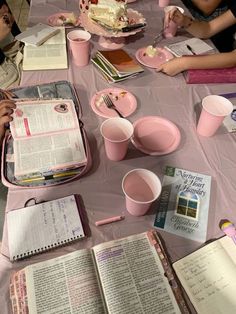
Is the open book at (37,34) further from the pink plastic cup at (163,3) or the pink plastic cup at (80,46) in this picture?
the pink plastic cup at (163,3)

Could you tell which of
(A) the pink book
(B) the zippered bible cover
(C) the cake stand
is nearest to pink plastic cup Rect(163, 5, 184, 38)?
(C) the cake stand

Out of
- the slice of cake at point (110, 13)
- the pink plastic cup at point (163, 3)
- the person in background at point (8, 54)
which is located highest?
the slice of cake at point (110, 13)

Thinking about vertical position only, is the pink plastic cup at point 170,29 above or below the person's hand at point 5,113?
above

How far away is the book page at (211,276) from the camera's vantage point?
2.04 feet

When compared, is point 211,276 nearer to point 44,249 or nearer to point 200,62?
point 44,249

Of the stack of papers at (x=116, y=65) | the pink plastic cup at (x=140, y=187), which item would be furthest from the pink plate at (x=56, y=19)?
the pink plastic cup at (x=140, y=187)

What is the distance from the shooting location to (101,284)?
25.0 inches

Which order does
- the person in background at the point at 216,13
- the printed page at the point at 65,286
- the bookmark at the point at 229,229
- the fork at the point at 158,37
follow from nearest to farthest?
the printed page at the point at 65,286
the bookmark at the point at 229,229
the fork at the point at 158,37
the person in background at the point at 216,13

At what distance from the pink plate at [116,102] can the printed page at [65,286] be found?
53cm

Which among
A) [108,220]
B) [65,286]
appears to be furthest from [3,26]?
[65,286]

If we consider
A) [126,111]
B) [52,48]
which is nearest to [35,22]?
[52,48]

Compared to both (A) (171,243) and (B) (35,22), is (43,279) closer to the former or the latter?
(A) (171,243)

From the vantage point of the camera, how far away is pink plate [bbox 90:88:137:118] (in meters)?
1.04

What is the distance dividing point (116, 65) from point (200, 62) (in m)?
0.34
